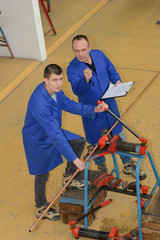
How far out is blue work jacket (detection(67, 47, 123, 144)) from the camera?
4051 mm

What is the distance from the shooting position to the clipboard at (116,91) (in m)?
3.88

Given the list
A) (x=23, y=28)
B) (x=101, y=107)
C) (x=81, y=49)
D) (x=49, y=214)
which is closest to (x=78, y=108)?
(x=101, y=107)

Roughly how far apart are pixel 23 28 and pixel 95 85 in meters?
3.84

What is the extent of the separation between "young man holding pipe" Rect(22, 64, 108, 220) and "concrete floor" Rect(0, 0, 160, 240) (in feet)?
1.36

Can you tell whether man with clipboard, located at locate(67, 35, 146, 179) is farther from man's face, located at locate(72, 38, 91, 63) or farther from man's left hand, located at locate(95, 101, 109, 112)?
man's left hand, located at locate(95, 101, 109, 112)

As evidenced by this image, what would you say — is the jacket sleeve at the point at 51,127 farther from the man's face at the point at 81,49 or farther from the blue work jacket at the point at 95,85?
the man's face at the point at 81,49

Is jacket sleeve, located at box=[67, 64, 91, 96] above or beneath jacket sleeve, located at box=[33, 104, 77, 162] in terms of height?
above

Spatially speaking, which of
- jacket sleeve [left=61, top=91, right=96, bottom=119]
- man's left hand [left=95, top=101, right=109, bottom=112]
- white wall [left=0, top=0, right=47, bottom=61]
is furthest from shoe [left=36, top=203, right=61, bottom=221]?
white wall [left=0, top=0, right=47, bottom=61]

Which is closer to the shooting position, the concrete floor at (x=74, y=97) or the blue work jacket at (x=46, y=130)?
the blue work jacket at (x=46, y=130)

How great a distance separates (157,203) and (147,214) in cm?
18

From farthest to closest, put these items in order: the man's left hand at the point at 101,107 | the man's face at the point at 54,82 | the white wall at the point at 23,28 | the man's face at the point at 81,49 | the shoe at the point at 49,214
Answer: the white wall at the point at 23,28 → the shoe at the point at 49,214 → the man's face at the point at 81,49 → the man's left hand at the point at 101,107 → the man's face at the point at 54,82

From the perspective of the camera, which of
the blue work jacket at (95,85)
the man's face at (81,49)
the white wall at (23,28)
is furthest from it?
the white wall at (23,28)

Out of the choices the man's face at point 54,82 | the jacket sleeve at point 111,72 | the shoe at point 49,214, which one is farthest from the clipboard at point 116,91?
the shoe at point 49,214

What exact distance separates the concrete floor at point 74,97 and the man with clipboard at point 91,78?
2.70 ft
